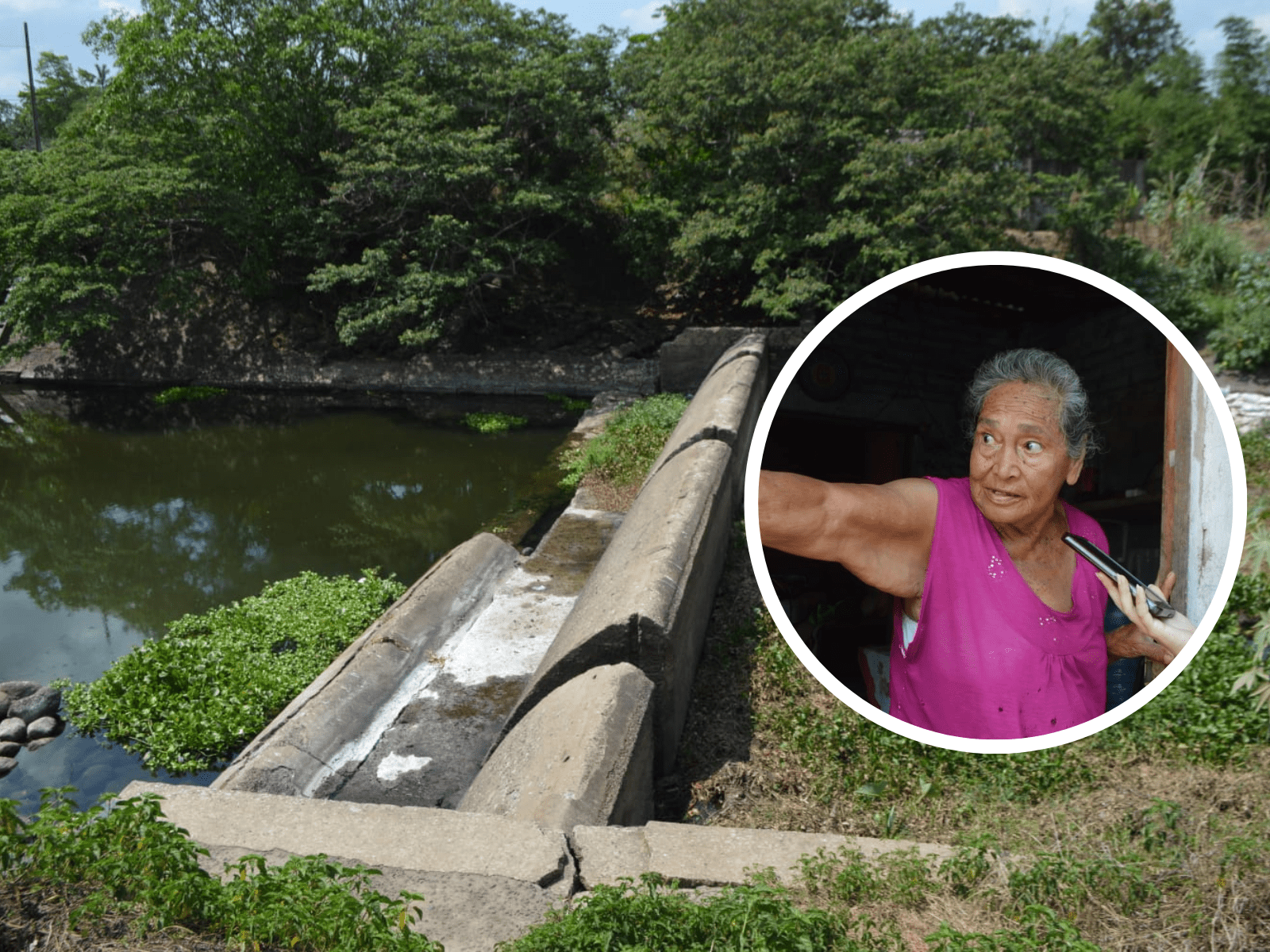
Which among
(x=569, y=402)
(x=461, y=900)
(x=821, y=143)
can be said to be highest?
(x=821, y=143)

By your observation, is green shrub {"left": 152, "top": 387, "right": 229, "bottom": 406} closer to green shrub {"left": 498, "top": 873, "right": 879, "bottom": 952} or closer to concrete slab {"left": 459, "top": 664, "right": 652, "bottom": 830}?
concrete slab {"left": 459, "top": 664, "right": 652, "bottom": 830}

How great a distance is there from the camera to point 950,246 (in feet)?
36.4

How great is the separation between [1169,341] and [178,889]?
1.89m

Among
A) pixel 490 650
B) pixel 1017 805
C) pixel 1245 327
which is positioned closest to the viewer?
pixel 1017 805

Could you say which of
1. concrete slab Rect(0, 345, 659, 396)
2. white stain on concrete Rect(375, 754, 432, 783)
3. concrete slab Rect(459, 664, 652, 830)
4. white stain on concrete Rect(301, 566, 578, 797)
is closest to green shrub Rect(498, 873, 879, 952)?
concrete slab Rect(459, 664, 652, 830)

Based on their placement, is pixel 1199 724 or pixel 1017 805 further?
pixel 1199 724

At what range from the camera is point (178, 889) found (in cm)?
173

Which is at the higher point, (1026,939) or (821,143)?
(821,143)

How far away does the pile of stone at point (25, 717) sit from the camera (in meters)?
4.39

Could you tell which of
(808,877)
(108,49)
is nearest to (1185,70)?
(108,49)

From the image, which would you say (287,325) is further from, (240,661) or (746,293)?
(240,661)

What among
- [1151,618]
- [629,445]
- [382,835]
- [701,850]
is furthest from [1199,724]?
[629,445]

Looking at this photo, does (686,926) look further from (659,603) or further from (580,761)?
(659,603)

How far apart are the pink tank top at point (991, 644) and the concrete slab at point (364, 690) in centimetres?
247
